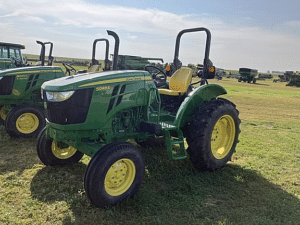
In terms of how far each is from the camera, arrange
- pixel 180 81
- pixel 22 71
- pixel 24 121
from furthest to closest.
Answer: pixel 22 71 → pixel 24 121 → pixel 180 81

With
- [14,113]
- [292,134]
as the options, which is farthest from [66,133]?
[292,134]

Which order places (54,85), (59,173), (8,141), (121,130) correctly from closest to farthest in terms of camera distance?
(54,85) < (121,130) < (59,173) < (8,141)

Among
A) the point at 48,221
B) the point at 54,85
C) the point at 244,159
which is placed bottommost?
the point at 48,221

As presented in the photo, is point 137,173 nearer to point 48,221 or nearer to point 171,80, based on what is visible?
point 48,221

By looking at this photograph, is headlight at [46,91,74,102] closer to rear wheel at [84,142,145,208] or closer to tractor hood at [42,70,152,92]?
tractor hood at [42,70,152,92]

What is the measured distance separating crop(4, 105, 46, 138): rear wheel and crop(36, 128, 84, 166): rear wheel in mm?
2099

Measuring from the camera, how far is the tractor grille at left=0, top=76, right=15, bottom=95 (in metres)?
6.25

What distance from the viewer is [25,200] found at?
3264 mm

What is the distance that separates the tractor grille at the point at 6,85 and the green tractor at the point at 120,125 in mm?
2940

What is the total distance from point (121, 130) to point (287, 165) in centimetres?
314

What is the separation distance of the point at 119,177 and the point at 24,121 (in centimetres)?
374

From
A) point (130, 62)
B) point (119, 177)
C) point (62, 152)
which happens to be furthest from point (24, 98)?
point (130, 62)

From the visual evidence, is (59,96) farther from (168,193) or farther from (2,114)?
(2,114)

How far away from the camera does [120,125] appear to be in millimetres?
3652
